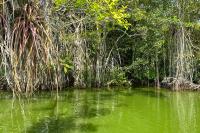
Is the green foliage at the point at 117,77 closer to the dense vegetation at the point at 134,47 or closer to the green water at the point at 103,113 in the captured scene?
the dense vegetation at the point at 134,47

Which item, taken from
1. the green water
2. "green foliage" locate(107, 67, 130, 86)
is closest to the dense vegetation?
"green foliage" locate(107, 67, 130, 86)

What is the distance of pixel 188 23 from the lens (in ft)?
47.0

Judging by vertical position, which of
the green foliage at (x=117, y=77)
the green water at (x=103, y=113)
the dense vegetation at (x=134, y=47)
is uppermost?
the dense vegetation at (x=134, y=47)

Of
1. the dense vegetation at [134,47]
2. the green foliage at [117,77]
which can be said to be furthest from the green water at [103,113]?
the green foliage at [117,77]

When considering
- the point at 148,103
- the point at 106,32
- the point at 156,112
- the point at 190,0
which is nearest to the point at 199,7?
the point at 190,0

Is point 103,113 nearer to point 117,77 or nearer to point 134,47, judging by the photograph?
point 117,77

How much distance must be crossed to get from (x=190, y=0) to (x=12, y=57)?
11.3 m

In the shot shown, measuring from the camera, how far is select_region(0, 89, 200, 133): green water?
306 inches

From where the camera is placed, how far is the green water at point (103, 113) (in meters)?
7.77

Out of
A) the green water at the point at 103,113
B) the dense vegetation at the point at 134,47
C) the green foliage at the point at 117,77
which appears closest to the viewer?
the green water at the point at 103,113

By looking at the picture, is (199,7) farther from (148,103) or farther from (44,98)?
(44,98)

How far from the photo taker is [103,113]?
31.1ft

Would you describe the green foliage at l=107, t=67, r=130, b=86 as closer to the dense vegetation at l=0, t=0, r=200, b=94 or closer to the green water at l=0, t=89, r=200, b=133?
the dense vegetation at l=0, t=0, r=200, b=94

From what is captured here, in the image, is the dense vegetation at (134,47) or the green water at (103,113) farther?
the dense vegetation at (134,47)
